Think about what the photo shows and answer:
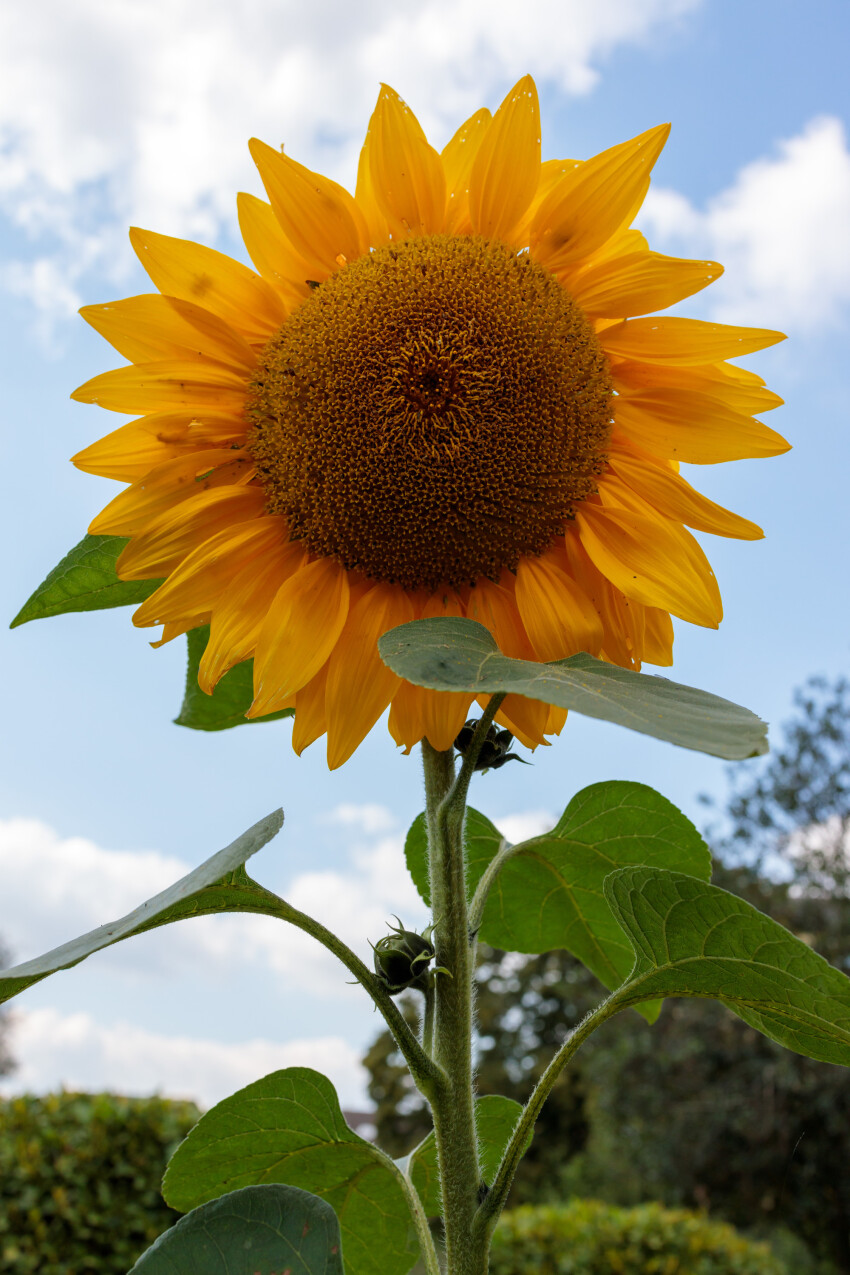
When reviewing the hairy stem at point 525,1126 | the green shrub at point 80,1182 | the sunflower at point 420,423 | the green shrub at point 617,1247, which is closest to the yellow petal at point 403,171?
the sunflower at point 420,423

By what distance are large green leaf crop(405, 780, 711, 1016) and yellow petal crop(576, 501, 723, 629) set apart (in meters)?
0.34

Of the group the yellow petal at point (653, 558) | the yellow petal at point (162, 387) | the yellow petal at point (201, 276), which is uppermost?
the yellow petal at point (201, 276)

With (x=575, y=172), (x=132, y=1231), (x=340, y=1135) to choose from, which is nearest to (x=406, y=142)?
(x=575, y=172)

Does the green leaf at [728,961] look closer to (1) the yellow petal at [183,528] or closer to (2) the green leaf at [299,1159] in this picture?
(2) the green leaf at [299,1159]

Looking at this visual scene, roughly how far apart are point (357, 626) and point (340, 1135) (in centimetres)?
63

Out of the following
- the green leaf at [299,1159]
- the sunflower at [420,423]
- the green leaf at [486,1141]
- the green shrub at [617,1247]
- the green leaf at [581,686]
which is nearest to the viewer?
the green leaf at [581,686]

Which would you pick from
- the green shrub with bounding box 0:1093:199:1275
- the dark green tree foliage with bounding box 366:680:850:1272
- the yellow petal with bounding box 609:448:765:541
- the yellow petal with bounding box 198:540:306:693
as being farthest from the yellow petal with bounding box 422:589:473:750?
the dark green tree foliage with bounding box 366:680:850:1272

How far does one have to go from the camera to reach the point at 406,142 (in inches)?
48.9

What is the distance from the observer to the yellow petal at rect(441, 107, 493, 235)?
1.29 metres

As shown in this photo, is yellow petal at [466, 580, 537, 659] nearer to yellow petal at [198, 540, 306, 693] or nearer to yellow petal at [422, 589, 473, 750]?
yellow petal at [422, 589, 473, 750]

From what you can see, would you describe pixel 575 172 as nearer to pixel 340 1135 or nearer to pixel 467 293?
pixel 467 293

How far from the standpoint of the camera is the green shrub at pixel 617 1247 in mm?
6902

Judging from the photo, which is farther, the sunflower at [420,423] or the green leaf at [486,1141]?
the green leaf at [486,1141]

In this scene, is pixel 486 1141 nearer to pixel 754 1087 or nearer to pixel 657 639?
pixel 657 639
